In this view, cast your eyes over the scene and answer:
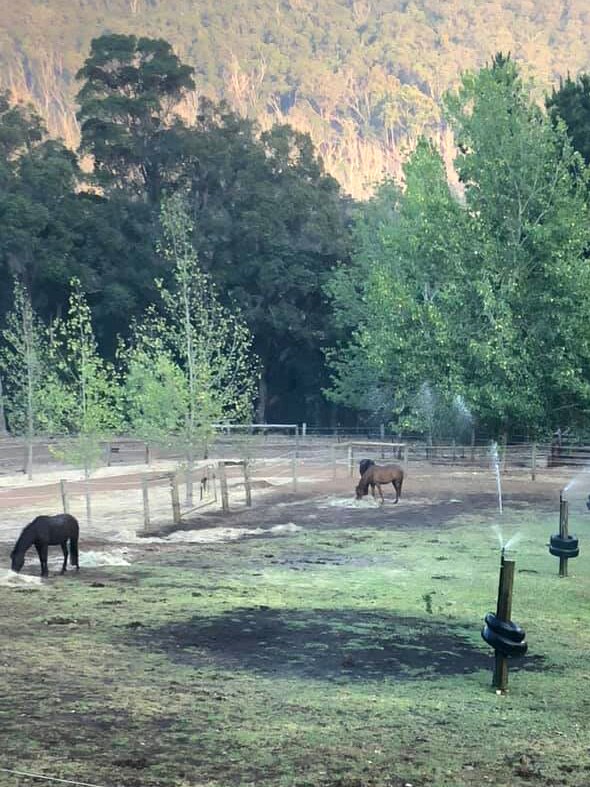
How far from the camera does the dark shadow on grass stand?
42.8ft

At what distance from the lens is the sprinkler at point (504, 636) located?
12008 millimetres

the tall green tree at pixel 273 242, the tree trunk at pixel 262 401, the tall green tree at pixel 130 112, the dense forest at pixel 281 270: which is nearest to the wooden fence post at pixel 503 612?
the dense forest at pixel 281 270

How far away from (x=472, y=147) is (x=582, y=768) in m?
35.5

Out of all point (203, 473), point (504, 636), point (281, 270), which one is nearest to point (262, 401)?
point (281, 270)

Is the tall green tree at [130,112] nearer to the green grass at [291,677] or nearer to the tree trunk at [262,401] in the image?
the tree trunk at [262,401]

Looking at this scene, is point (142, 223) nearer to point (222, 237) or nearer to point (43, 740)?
point (222, 237)

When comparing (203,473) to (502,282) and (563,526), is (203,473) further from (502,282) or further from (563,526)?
(563,526)

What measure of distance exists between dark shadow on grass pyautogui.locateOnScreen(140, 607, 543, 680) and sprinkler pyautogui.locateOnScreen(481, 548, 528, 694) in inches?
33.5

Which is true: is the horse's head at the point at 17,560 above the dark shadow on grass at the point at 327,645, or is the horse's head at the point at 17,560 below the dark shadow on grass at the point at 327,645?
above

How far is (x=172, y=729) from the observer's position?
1026 centimetres

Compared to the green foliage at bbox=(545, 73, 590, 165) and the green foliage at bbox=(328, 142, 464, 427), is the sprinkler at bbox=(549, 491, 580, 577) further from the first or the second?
the green foliage at bbox=(545, 73, 590, 165)

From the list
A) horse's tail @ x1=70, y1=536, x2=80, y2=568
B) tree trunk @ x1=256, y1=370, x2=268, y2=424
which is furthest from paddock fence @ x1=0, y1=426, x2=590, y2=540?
tree trunk @ x1=256, y1=370, x2=268, y2=424

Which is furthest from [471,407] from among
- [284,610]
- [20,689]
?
[20,689]

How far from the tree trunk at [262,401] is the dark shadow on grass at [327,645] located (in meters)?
49.4
